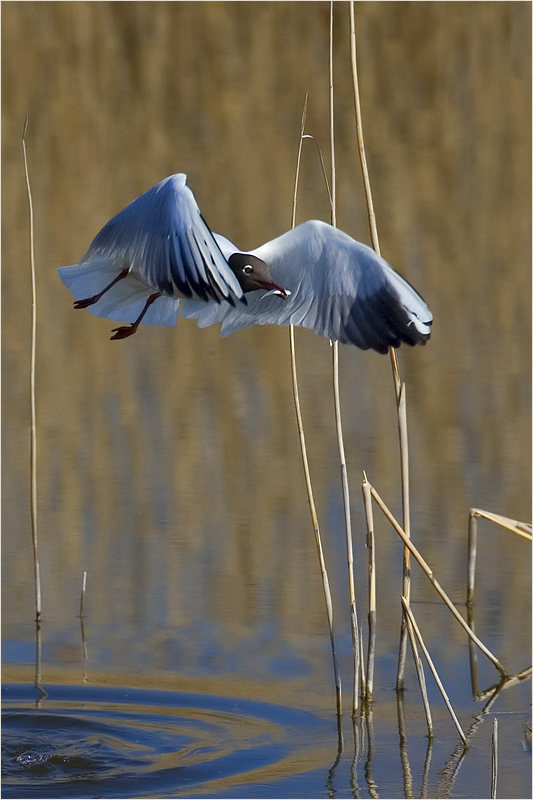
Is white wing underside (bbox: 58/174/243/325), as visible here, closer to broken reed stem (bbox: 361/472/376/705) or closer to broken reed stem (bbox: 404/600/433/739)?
broken reed stem (bbox: 361/472/376/705)

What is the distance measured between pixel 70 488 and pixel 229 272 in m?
2.80

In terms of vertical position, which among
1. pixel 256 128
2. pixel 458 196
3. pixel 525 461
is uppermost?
pixel 256 128

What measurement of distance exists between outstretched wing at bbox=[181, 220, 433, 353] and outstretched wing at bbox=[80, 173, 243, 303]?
30 centimetres

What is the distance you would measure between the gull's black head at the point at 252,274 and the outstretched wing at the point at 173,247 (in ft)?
0.47

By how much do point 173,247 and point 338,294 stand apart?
1.77 ft

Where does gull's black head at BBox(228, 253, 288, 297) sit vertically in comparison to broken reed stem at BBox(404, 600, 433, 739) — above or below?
above

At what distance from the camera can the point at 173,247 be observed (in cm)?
304

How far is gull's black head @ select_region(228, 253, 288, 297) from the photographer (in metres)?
3.20

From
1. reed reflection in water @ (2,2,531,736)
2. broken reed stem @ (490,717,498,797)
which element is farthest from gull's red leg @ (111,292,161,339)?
reed reflection in water @ (2,2,531,736)

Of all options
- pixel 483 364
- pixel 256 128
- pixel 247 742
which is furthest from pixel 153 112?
pixel 247 742

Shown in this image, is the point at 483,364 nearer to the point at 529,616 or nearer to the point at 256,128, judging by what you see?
the point at 529,616

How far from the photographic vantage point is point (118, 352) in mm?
7336

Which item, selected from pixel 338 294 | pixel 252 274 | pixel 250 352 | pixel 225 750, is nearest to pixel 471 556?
pixel 225 750

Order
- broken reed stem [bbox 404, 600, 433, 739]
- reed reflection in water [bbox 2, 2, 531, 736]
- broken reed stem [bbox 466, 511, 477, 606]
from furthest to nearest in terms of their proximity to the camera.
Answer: reed reflection in water [bbox 2, 2, 531, 736] < broken reed stem [bbox 466, 511, 477, 606] < broken reed stem [bbox 404, 600, 433, 739]
